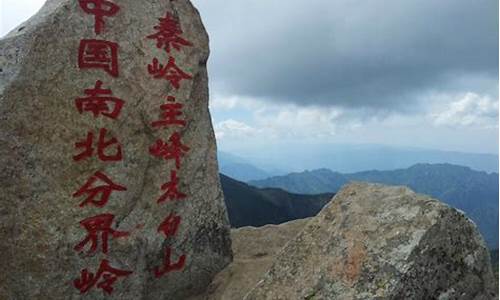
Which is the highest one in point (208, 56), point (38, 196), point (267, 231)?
point (208, 56)

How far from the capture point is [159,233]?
919cm

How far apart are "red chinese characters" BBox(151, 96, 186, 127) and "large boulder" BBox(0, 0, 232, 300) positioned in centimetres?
2

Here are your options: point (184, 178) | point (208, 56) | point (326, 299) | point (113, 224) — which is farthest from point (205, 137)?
point (326, 299)

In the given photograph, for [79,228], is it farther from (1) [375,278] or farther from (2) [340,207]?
(1) [375,278]

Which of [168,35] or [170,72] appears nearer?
[170,72]

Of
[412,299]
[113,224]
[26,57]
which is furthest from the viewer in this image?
[113,224]

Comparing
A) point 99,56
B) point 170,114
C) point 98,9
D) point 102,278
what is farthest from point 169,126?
point 102,278

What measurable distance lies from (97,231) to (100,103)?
2.12 meters

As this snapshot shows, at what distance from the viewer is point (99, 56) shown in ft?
28.7

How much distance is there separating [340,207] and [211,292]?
12.2 feet

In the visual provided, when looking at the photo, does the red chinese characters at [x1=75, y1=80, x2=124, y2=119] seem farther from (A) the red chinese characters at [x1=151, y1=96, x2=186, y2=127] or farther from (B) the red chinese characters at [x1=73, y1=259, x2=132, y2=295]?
(B) the red chinese characters at [x1=73, y1=259, x2=132, y2=295]

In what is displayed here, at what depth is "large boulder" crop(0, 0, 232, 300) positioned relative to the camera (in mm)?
8016

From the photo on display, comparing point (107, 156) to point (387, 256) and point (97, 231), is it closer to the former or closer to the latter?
point (97, 231)

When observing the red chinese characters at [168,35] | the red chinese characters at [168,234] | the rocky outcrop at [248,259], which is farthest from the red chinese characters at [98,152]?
the rocky outcrop at [248,259]
